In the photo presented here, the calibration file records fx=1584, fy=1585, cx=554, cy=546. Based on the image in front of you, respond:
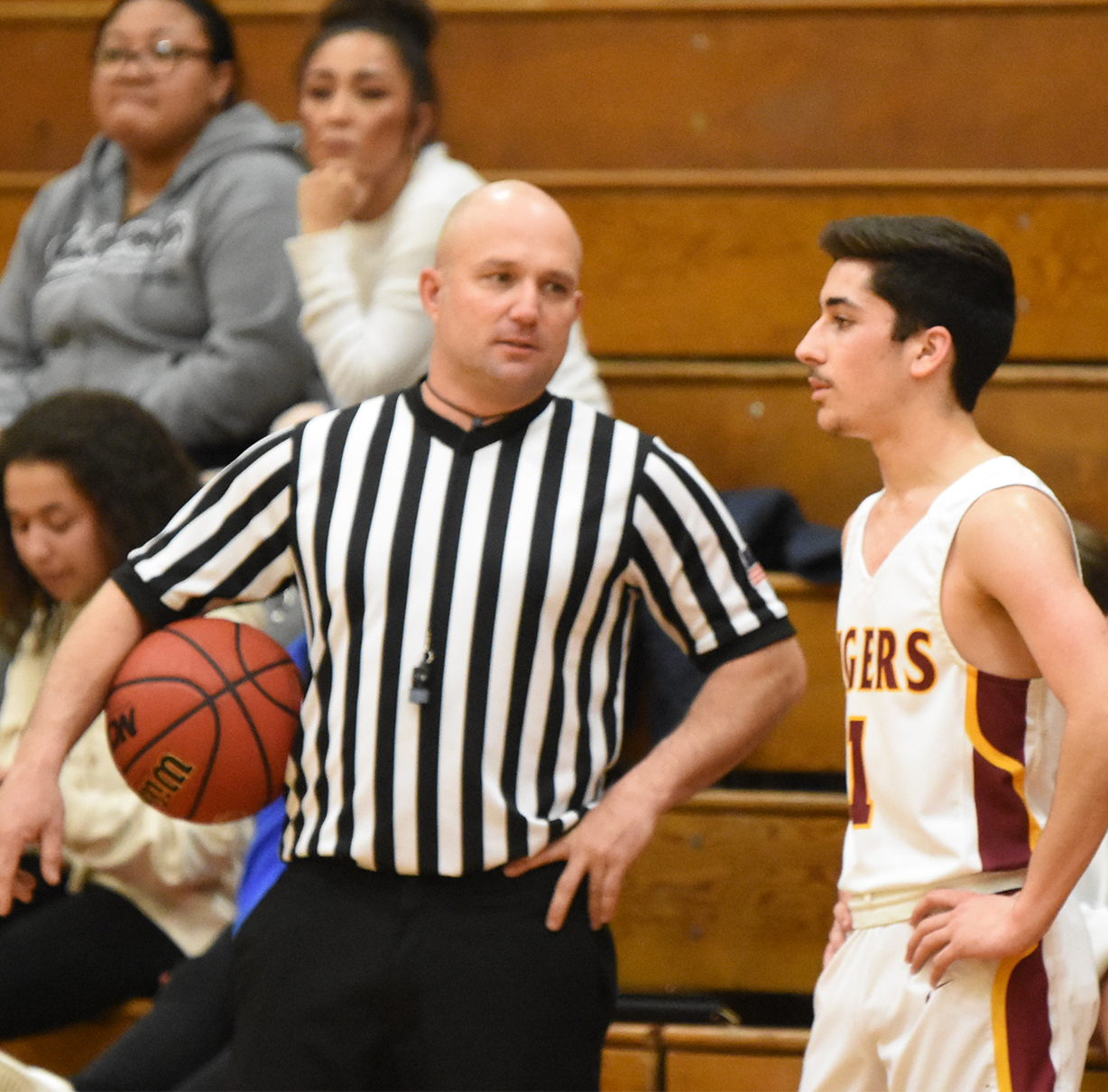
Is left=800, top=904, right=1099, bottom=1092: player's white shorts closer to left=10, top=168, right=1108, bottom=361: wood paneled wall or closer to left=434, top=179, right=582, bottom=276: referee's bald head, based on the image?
left=434, top=179, right=582, bottom=276: referee's bald head

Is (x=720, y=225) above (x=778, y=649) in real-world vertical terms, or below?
above

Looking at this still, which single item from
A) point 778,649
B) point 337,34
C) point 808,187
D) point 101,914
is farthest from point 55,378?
point 778,649

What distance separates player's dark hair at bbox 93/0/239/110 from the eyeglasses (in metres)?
0.07

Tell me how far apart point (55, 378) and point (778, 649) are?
75.6 inches

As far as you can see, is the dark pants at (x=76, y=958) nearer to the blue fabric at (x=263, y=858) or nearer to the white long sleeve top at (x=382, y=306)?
the blue fabric at (x=263, y=858)

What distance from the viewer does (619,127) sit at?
364 centimetres

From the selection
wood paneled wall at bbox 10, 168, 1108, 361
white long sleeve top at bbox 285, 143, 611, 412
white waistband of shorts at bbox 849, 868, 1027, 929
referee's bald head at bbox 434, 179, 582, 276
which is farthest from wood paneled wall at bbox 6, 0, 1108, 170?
white waistband of shorts at bbox 849, 868, 1027, 929

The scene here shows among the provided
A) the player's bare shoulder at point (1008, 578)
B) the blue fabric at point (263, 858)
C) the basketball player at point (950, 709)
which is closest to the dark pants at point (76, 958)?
the blue fabric at point (263, 858)

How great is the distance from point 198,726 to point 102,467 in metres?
0.87

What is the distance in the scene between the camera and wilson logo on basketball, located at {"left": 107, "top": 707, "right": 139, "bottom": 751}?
1889 millimetres

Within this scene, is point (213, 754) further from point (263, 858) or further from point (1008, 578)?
point (1008, 578)

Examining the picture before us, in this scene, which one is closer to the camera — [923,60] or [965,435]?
[965,435]

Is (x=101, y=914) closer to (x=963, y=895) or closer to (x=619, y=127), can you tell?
(x=963, y=895)

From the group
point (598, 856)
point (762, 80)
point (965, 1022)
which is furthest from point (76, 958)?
point (762, 80)
